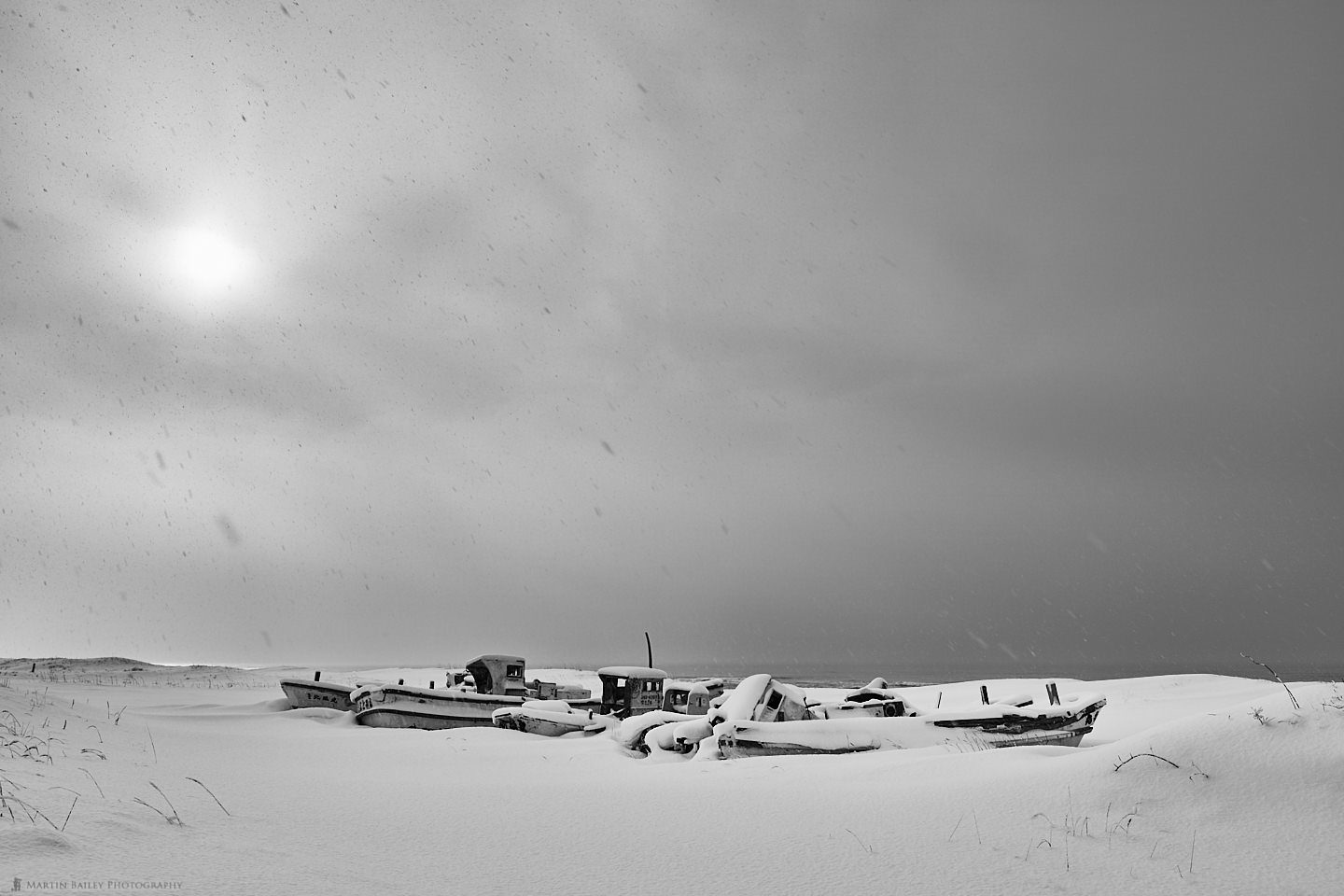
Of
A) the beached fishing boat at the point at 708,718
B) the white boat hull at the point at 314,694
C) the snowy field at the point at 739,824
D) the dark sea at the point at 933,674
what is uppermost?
the snowy field at the point at 739,824

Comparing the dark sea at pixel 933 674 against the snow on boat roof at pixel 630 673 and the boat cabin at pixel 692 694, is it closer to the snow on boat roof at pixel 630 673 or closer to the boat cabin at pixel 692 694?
the boat cabin at pixel 692 694

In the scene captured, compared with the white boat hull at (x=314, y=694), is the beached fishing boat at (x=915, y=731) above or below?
above

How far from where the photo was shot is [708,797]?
6.01m

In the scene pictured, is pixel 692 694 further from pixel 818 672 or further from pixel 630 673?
pixel 818 672

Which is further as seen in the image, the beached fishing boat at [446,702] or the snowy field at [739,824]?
the beached fishing boat at [446,702]

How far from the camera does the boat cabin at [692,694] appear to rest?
69.0 ft

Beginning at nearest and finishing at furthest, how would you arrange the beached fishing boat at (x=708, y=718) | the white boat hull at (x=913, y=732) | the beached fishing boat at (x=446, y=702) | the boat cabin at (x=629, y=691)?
the white boat hull at (x=913, y=732) < the beached fishing boat at (x=708, y=718) < the beached fishing boat at (x=446, y=702) < the boat cabin at (x=629, y=691)

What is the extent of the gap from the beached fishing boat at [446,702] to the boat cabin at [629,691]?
2.57 m

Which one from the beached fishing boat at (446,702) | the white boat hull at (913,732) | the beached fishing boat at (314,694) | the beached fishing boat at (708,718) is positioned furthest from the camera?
the beached fishing boat at (314,694)

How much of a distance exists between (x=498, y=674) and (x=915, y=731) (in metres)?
20.1

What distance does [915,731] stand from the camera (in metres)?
12.3

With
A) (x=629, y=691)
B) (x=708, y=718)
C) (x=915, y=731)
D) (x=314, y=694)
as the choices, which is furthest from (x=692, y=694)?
(x=314, y=694)

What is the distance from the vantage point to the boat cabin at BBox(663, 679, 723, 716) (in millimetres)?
21031

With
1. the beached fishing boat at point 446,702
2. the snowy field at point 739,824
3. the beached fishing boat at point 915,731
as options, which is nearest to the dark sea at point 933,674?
the beached fishing boat at point 915,731
